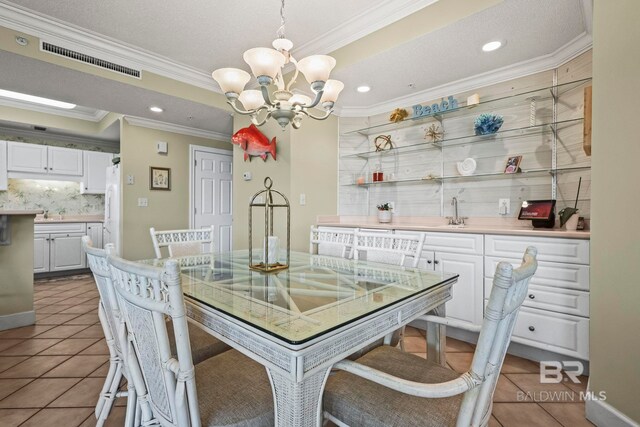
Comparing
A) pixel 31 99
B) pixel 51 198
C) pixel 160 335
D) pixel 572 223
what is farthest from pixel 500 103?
pixel 51 198

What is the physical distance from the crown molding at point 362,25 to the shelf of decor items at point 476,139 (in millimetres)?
1226

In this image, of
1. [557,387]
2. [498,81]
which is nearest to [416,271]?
[557,387]

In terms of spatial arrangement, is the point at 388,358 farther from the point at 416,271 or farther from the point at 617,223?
the point at 617,223

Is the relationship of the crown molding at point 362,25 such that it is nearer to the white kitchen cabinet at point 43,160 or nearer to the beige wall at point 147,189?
the beige wall at point 147,189

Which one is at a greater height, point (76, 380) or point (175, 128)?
point (175, 128)

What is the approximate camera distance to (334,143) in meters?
3.68

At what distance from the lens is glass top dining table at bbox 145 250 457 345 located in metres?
0.87

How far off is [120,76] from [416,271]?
3.15 m

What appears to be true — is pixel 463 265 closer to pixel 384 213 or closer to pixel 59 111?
pixel 384 213

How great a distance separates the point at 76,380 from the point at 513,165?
3631 millimetres

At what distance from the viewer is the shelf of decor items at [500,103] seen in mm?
2396

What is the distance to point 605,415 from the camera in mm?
1444

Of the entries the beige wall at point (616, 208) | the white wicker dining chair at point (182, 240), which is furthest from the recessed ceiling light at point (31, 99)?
the beige wall at point (616, 208)

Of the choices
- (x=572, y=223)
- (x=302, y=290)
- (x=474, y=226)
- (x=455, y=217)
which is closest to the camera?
(x=302, y=290)
